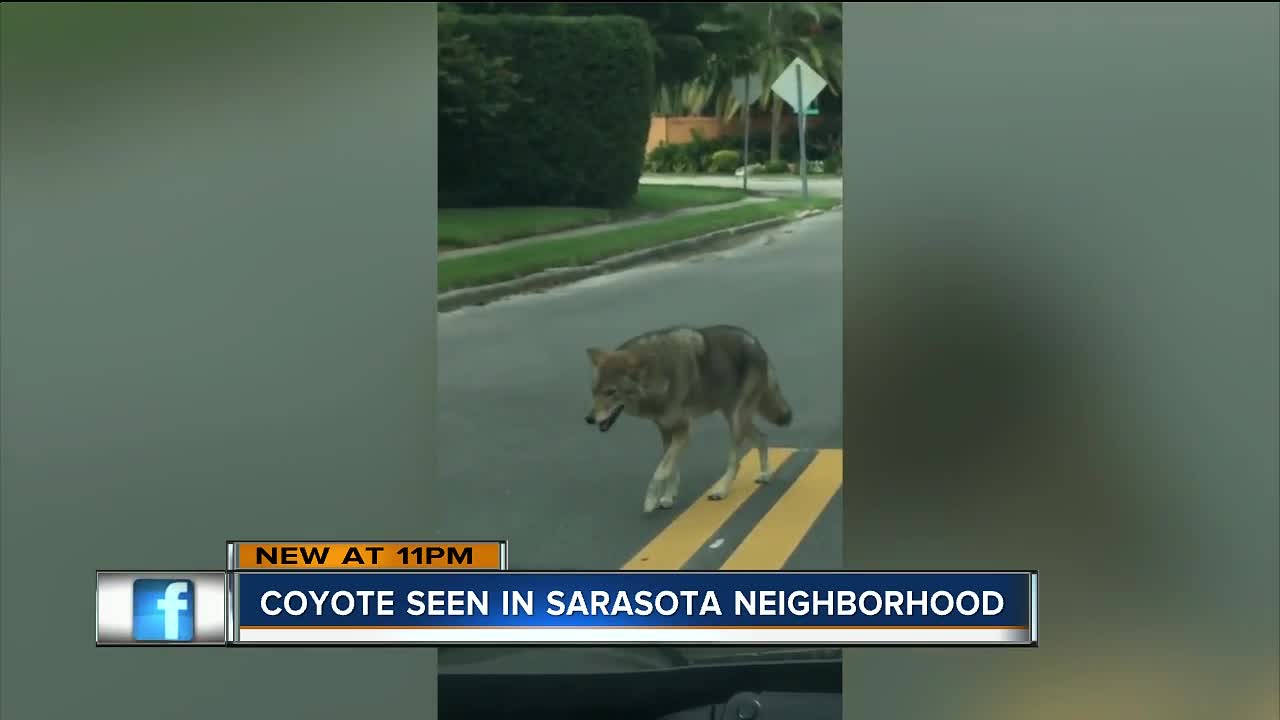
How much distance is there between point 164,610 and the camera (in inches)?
132

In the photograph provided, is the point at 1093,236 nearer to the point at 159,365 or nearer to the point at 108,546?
the point at 159,365

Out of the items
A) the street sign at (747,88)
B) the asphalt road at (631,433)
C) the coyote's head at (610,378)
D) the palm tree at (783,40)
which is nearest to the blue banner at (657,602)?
the asphalt road at (631,433)

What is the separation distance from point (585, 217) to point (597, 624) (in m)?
1.05

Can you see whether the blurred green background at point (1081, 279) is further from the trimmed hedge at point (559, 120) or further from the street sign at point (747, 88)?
the trimmed hedge at point (559, 120)

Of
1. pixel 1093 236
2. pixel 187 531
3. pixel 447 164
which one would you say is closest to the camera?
pixel 1093 236

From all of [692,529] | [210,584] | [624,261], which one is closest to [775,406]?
[692,529]

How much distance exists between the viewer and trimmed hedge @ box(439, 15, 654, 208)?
367cm

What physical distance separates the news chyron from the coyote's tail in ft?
2.41

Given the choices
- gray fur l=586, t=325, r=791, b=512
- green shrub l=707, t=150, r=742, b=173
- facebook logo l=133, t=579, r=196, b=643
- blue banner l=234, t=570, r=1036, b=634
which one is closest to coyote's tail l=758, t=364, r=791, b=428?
gray fur l=586, t=325, r=791, b=512

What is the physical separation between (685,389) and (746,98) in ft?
2.39

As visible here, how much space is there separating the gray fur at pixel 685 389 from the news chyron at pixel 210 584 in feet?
1.69

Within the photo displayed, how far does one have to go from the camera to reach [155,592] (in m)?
3.35

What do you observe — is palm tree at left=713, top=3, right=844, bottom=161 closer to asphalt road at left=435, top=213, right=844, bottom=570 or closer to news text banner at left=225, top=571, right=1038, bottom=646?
asphalt road at left=435, top=213, right=844, bottom=570

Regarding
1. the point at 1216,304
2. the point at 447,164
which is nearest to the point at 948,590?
the point at 1216,304
